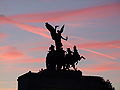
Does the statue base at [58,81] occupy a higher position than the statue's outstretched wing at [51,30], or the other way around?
the statue's outstretched wing at [51,30]

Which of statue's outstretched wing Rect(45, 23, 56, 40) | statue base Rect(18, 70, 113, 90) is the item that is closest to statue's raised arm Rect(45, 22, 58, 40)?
statue's outstretched wing Rect(45, 23, 56, 40)

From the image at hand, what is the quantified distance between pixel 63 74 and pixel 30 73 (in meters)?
3.18

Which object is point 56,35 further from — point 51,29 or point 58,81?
point 58,81

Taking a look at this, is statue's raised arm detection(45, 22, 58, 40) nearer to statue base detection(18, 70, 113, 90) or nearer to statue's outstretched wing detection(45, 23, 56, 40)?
statue's outstretched wing detection(45, 23, 56, 40)

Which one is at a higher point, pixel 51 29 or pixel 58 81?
pixel 51 29

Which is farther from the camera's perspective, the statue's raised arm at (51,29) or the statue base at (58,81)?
the statue's raised arm at (51,29)

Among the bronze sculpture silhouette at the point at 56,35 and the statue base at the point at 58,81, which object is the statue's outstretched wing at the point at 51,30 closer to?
the bronze sculpture silhouette at the point at 56,35

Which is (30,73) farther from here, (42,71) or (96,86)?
(96,86)

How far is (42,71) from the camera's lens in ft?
139

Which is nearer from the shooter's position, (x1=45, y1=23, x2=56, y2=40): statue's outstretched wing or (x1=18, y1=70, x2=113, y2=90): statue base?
(x1=18, y1=70, x2=113, y2=90): statue base

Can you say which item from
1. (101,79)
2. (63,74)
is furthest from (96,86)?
(63,74)

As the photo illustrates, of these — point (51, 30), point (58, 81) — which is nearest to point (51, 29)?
point (51, 30)

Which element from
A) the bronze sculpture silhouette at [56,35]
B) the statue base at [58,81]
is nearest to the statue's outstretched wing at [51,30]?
the bronze sculpture silhouette at [56,35]

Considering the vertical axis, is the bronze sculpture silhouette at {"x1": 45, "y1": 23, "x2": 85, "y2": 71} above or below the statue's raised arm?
below
